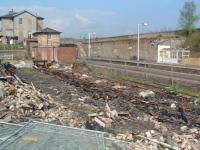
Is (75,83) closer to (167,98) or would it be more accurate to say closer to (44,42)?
(167,98)

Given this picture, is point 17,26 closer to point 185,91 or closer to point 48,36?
point 48,36

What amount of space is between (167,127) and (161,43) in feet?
185

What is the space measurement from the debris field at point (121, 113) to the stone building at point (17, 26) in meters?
81.5

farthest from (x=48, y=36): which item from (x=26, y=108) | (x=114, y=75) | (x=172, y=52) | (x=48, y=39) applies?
(x=26, y=108)

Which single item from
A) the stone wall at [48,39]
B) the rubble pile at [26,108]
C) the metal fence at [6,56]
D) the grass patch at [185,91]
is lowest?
the grass patch at [185,91]

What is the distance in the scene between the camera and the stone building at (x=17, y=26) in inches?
4122

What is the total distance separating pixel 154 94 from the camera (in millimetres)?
25000

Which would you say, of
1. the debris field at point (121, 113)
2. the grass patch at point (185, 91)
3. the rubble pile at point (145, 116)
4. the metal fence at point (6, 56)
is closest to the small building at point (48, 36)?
the metal fence at point (6, 56)

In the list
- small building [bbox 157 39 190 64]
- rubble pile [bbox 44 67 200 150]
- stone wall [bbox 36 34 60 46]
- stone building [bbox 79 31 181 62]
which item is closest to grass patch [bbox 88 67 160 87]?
rubble pile [bbox 44 67 200 150]

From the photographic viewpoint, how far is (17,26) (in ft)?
345

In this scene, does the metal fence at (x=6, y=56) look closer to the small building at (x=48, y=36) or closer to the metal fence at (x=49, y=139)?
the small building at (x=48, y=36)

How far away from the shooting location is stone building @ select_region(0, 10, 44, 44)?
343ft

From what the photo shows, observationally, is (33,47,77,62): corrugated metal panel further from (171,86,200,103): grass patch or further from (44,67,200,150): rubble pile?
(44,67,200,150): rubble pile

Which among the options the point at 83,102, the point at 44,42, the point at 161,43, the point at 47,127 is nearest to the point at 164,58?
the point at 161,43
